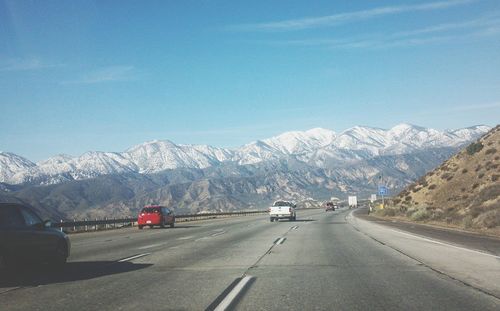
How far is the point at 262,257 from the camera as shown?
1476 cm

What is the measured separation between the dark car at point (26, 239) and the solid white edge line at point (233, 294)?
4.55 meters

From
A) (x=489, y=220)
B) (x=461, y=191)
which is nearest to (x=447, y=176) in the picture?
(x=461, y=191)

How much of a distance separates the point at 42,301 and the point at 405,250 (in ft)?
36.9

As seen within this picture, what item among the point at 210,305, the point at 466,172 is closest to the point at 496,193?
the point at 466,172

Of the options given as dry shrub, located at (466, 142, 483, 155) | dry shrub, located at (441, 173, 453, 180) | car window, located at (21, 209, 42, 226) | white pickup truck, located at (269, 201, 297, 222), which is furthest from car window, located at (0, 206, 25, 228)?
dry shrub, located at (466, 142, 483, 155)

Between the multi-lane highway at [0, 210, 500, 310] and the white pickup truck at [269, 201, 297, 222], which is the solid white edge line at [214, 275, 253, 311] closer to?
the multi-lane highway at [0, 210, 500, 310]

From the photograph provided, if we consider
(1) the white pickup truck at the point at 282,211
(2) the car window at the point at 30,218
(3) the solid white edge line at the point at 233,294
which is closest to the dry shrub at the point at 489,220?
(1) the white pickup truck at the point at 282,211

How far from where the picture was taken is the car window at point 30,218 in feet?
38.2

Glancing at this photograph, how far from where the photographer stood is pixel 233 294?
8859mm

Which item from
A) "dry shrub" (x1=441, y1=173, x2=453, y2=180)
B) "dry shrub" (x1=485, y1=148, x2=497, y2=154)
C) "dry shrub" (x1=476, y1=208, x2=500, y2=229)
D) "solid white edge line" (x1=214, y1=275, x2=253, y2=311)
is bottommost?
"solid white edge line" (x1=214, y1=275, x2=253, y2=311)

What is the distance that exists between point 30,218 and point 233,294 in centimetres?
561

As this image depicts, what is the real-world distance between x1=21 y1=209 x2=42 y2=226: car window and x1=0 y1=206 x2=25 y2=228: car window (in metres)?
0.22

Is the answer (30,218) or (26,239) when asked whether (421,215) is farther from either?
(26,239)

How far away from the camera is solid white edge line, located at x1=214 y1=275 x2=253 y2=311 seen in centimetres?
786
